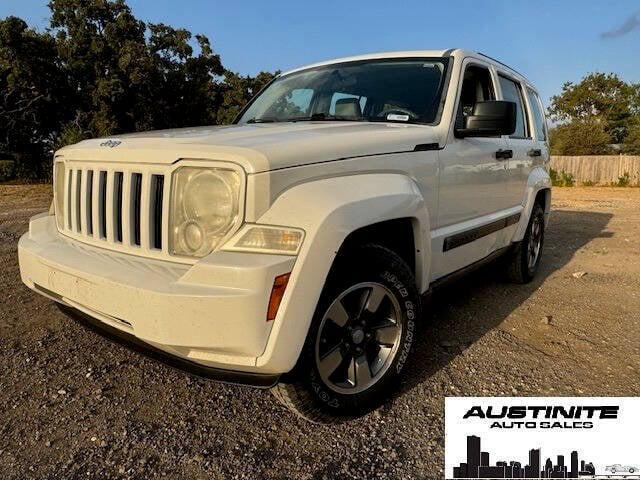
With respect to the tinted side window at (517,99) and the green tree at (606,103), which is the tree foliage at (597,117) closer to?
the green tree at (606,103)

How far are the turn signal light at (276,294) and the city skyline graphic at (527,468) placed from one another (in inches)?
39.8

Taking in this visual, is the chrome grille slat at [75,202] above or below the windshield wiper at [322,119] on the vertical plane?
below

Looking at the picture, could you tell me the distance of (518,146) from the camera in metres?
4.10

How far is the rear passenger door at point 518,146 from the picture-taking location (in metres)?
3.98

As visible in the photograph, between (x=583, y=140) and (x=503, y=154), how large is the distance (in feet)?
129

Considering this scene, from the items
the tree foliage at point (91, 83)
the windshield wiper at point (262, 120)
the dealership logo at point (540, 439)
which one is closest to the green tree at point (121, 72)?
the tree foliage at point (91, 83)

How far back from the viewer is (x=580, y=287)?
15.1 ft

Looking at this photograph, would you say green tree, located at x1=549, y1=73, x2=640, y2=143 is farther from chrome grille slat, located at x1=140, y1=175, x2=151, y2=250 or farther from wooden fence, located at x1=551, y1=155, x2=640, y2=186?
chrome grille slat, located at x1=140, y1=175, x2=151, y2=250

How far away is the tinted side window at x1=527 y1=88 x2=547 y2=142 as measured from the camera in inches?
193

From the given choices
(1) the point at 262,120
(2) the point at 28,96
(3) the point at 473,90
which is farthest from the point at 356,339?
(2) the point at 28,96

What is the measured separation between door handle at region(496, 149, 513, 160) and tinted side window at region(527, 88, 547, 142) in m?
1.19

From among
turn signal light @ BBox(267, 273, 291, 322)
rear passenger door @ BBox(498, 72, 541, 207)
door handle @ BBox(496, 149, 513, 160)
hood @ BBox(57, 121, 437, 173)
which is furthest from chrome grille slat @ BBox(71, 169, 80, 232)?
rear passenger door @ BBox(498, 72, 541, 207)

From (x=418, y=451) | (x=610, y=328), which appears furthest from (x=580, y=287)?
(x=418, y=451)

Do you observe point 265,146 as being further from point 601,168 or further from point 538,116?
point 601,168
